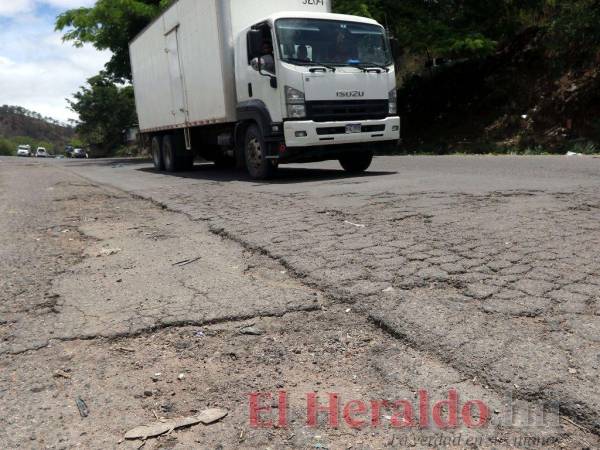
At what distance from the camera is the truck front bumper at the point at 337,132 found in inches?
321

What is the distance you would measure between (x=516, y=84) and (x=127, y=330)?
17175 mm

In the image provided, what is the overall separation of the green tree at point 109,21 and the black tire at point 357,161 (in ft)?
44.1

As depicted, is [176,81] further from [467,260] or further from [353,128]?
[467,260]

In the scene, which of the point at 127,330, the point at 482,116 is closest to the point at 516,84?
the point at 482,116

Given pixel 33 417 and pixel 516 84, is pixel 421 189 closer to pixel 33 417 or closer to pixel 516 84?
pixel 33 417

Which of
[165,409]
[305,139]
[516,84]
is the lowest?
[165,409]

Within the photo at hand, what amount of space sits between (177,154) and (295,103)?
624 cm

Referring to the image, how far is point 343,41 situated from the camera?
8.54m

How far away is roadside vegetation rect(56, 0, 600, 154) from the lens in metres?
14.1

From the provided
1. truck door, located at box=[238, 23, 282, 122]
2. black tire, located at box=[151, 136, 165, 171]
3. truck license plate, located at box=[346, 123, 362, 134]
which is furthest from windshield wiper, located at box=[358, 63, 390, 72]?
black tire, located at box=[151, 136, 165, 171]

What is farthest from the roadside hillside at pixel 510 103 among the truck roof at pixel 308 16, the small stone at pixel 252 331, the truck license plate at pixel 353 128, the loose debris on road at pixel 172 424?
the loose debris on road at pixel 172 424

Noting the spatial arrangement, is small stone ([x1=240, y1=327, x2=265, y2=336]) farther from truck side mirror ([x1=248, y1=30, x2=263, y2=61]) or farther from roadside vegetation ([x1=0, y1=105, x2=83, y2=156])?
roadside vegetation ([x1=0, y1=105, x2=83, y2=156])

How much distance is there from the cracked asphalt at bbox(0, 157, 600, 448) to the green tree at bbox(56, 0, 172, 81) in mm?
16506

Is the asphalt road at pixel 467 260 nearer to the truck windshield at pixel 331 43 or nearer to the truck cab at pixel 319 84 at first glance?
the truck cab at pixel 319 84
